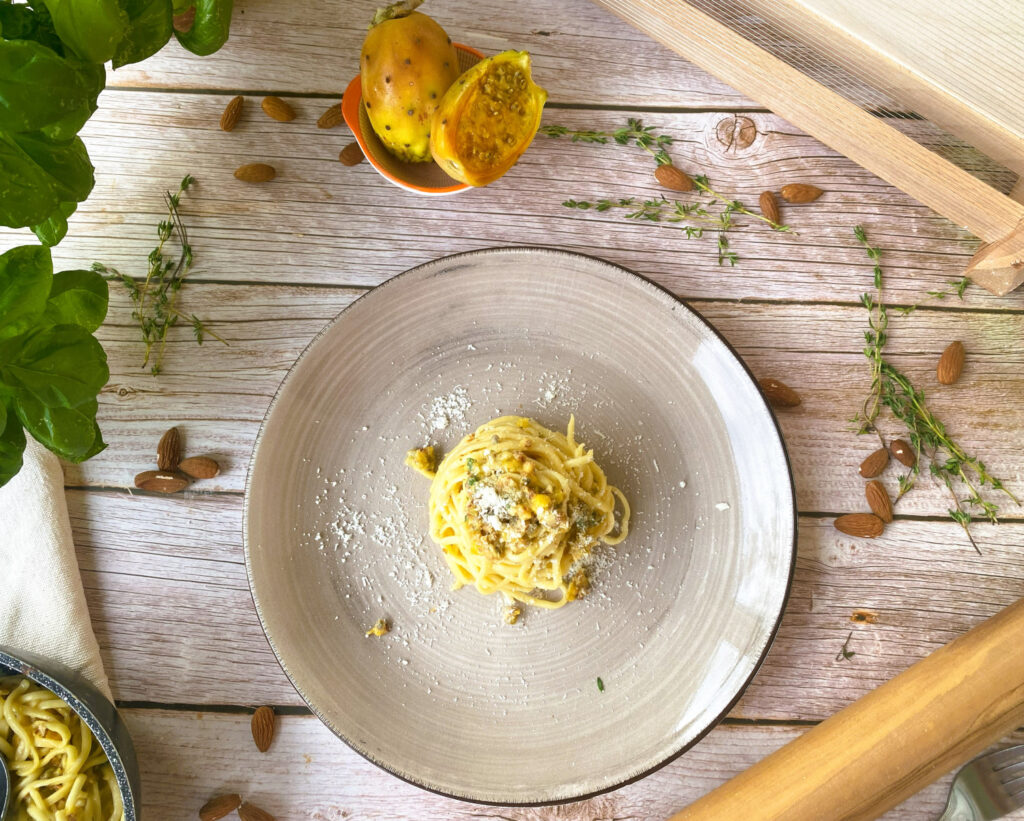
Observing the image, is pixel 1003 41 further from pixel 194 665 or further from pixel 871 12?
pixel 194 665

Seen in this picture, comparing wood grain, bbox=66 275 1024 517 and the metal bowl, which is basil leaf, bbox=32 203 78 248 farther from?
the metal bowl

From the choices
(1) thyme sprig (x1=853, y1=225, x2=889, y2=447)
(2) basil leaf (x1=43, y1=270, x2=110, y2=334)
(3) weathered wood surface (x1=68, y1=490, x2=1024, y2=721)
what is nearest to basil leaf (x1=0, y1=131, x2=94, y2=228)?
(2) basil leaf (x1=43, y1=270, x2=110, y2=334)

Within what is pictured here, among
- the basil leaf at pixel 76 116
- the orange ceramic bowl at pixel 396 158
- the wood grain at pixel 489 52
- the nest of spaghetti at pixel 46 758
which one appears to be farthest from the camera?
the wood grain at pixel 489 52

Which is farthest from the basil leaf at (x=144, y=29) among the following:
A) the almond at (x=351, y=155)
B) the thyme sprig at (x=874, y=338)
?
the thyme sprig at (x=874, y=338)

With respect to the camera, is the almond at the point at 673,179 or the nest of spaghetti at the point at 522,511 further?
the almond at the point at 673,179

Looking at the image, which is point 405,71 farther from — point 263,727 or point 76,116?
point 263,727

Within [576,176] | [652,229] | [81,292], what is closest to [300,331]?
[81,292]

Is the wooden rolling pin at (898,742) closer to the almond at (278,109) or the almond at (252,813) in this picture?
the almond at (252,813)
